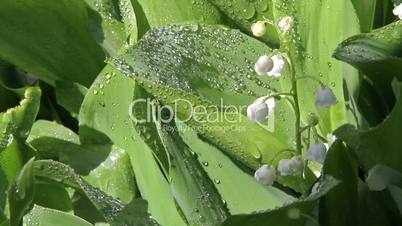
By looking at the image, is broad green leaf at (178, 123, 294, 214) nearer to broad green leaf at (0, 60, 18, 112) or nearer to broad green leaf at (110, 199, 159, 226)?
broad green leaf at (110, 199, 159, 226)

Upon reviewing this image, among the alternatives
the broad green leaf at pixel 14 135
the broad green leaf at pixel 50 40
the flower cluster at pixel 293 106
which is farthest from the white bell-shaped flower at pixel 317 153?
the broad green leaf at pixel 50 40

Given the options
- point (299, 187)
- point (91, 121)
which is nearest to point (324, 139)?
point (299, 187)

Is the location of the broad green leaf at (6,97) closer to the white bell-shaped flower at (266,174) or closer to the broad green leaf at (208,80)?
the broad green leaf at (208,80)

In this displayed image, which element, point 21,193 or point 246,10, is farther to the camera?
point 246,10

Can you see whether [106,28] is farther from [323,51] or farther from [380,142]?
[380,142]

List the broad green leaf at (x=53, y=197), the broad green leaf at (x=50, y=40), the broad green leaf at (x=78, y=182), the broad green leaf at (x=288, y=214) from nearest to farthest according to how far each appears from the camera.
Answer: the broad green leaf at (x=288, y=214) < the broad green leaf at (x=78, y=182) < the broad green leaf at (x=53, y=197) < the broad green leaf at (x=50, y=40)

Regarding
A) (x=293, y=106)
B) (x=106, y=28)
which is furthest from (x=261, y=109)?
(x=106, y=28)

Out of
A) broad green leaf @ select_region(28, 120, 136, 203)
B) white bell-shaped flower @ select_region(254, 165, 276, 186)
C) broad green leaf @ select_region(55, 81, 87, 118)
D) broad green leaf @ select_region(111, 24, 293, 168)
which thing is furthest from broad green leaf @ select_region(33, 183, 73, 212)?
white bell-shaped flower @ select_region(254, 165, 276, 186)
